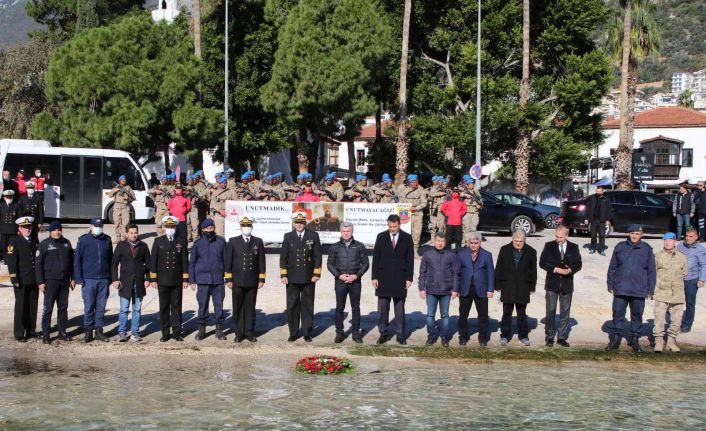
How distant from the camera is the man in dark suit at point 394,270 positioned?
1374 centimetres

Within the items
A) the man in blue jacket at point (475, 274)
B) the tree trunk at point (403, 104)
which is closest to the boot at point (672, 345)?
the man in blue jacket at point (475, 274)

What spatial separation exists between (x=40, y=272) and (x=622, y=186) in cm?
3261

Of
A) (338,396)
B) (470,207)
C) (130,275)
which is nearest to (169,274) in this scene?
(130,275)

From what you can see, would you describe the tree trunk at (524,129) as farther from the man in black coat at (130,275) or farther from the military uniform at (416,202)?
the man in black coat at (130,275)

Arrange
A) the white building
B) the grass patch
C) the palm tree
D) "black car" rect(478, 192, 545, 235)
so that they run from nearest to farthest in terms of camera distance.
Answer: the grass patch
"black car" rect(478, 192, 545, 235)
the palm tree
the white building

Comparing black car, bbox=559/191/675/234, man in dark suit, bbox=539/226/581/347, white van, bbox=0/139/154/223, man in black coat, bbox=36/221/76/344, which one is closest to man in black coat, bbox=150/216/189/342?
man in black coat, bbox=36/221/76/344

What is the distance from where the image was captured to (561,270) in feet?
44.3

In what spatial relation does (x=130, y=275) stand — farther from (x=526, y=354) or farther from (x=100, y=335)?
(x=526, y=354)

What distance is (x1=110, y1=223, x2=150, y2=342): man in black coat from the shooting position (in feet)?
44.9

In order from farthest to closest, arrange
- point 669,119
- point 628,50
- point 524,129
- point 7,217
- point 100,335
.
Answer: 1. point 669,119
2. point 628,50
3. point 524,129
4. point 7,217
5. point 100,335

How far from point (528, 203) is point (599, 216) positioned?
7.92 meters

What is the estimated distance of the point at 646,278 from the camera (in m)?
13.5

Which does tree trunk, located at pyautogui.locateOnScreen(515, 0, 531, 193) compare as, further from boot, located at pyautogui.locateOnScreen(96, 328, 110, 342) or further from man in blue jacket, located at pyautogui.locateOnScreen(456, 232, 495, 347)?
boot, located at pyautogui.locateOnScreen(96, 328, 110, 342)

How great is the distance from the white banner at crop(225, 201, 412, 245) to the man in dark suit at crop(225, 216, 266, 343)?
737 cm
